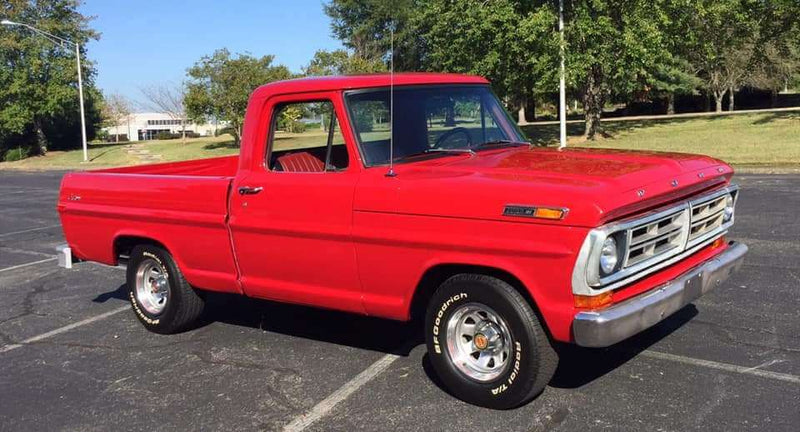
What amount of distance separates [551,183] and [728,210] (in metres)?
1.81

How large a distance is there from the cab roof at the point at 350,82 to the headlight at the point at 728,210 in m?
2.04

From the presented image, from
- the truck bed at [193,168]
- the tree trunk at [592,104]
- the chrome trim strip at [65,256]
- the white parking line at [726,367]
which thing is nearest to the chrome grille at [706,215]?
the white parking line at [726,367]

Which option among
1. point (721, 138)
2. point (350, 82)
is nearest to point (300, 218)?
point (350, 82)

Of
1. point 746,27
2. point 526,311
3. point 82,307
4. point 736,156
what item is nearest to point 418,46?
point 746,27

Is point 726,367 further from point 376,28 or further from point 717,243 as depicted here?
point 376,28

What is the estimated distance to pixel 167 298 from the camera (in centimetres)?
580

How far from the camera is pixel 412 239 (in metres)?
4.10

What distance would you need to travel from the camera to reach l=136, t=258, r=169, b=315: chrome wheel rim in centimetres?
595

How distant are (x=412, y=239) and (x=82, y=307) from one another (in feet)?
14.8

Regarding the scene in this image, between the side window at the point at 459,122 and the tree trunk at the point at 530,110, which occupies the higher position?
the tree trunk at the point at 530,110

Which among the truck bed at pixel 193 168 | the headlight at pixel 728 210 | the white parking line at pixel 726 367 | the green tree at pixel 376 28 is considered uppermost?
the green tree at pixel 376 28

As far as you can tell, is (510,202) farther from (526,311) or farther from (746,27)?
(746,27)

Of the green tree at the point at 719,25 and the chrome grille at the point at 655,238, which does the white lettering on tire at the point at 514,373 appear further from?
the green tree at the point at 719,25

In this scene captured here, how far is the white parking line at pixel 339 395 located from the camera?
4059 millimetres
